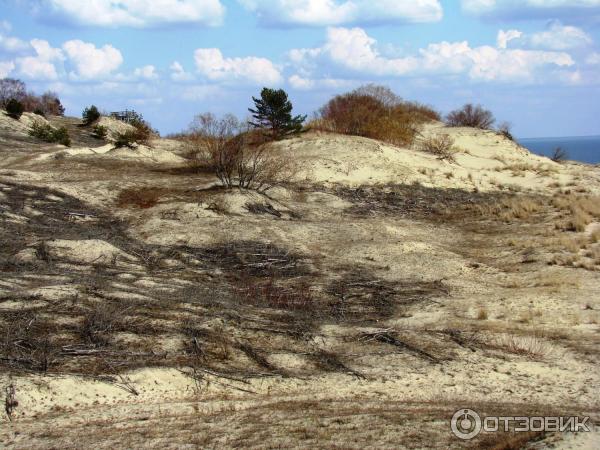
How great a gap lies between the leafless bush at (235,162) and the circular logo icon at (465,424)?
45.7 feet

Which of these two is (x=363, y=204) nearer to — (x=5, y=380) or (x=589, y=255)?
(x=589, y=255)

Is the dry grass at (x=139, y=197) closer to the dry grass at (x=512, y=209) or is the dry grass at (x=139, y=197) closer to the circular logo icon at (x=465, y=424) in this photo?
the dry grass at (x=512, y=209)

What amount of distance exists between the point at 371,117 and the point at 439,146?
3.93 metres

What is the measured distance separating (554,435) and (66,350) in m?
5.57

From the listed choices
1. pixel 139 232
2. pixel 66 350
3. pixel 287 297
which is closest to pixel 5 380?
pixel 66 350

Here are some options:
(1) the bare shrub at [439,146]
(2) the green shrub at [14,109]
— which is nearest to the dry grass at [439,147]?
(1) the bare shrub at [439,146]

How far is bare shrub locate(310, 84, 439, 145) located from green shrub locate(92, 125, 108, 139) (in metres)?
12.4

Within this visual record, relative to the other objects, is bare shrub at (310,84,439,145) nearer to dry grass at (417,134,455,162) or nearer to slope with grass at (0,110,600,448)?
dry grass at (417,134,455,162)

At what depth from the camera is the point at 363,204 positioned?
2097 centimetres

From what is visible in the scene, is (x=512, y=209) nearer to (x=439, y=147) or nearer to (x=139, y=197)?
(x=139, y=197)

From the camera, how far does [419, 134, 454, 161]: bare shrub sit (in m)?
30.6

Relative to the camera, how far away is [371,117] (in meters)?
32.9

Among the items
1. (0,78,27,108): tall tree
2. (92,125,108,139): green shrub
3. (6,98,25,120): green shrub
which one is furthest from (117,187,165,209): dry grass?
(0,78,27,108): tall tree

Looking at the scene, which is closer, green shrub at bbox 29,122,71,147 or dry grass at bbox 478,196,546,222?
dry grass at bbox 478,196,546,222
